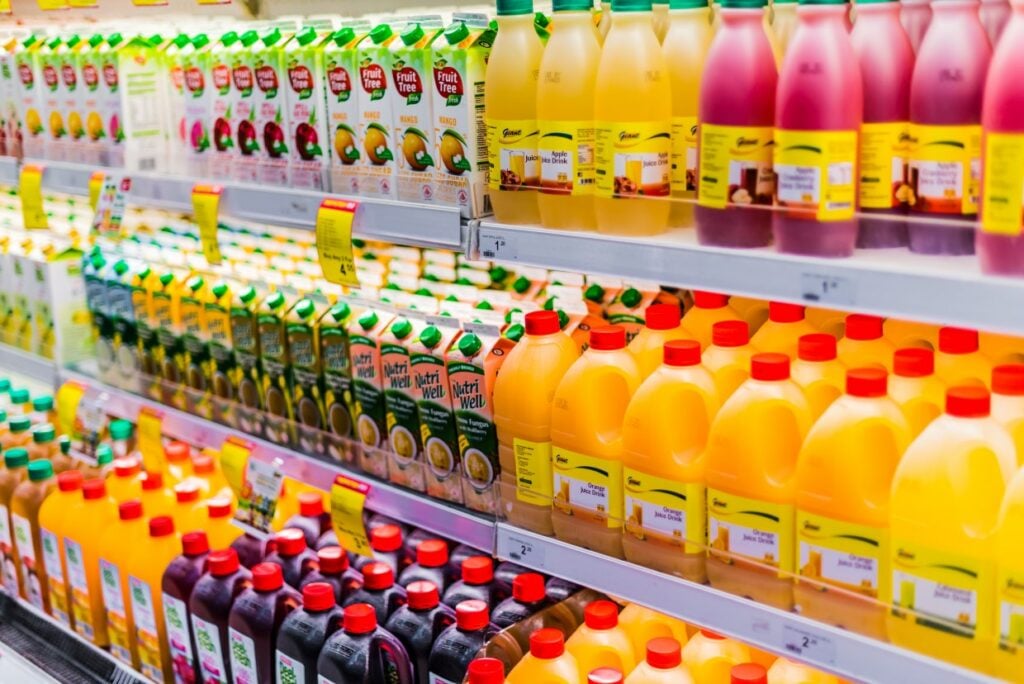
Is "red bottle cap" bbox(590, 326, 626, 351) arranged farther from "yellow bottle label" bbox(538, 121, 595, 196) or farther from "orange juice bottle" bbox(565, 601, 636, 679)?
"orange juice bottle" bbox(565, 601, 636, 679)

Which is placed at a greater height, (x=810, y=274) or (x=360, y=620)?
(x=810, y=274)

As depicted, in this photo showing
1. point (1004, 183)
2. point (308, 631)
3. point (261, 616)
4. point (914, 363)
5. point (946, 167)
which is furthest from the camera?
point (261, 616)

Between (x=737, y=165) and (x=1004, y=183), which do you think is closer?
(x=1004, y=183)

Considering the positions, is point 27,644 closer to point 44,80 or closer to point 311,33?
point 44,80

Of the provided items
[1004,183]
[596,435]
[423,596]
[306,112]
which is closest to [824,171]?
[1004,183]

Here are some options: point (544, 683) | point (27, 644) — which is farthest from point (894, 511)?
point (27, 644)

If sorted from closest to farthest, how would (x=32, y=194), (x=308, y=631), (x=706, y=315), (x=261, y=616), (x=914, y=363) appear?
(x=914, y=363), (x=706, y=315), (x=308, y=631), (x=261, y=616), (x=32, y=194)

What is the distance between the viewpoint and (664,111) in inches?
57.2

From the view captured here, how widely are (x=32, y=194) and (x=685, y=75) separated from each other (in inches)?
73.4

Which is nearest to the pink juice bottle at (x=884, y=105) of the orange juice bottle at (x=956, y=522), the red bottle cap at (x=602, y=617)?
the orange juice bottle at (x=956, y=522)

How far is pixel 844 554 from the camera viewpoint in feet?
4.22

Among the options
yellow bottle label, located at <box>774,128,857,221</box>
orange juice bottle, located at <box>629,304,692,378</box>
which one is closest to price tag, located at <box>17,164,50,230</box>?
orange juice bottle, located at <box>629,304,692,378</box>

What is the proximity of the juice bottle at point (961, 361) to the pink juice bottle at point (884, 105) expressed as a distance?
19cm

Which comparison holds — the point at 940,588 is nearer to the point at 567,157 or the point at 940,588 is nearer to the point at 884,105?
the point at 884,105
